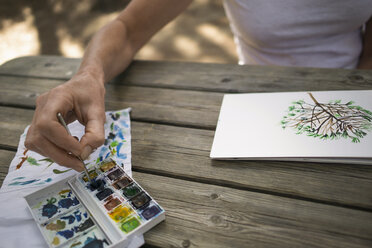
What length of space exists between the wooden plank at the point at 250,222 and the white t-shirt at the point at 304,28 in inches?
26.1

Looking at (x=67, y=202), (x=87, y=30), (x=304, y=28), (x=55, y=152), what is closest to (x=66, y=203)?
(x=67, y=202)

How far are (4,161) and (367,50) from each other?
116cm

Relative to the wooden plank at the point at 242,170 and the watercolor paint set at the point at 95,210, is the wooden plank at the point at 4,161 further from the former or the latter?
the wooden plank at the point at 242,170

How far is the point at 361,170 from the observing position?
2.03ft

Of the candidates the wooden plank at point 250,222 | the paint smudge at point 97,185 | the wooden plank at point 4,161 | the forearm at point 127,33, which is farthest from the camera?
the forearm at point 127,33

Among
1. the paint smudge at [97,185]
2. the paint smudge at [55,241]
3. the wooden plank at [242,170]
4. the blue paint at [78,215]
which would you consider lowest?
the paint smudge at [55,241]

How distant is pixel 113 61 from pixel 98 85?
0.20 metres

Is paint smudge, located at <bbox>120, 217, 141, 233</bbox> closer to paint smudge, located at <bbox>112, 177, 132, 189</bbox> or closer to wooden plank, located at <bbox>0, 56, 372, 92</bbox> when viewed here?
paint smudge, located at <bbox>112, 177, 132, 189</bbox>

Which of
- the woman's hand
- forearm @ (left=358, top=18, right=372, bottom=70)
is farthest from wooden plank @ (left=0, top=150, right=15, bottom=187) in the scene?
forearm @ (left=358, top=18, right=372, bottom=70)

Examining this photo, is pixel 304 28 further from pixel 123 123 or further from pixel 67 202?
pixel 67 202

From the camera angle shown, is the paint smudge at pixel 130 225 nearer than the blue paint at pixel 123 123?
Yes

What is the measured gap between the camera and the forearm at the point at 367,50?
42.7 inches

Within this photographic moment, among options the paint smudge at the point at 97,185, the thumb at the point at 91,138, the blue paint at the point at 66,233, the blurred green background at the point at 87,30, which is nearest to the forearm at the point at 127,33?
the thumb at the point at 91,138

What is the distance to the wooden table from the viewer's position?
0.54 m
